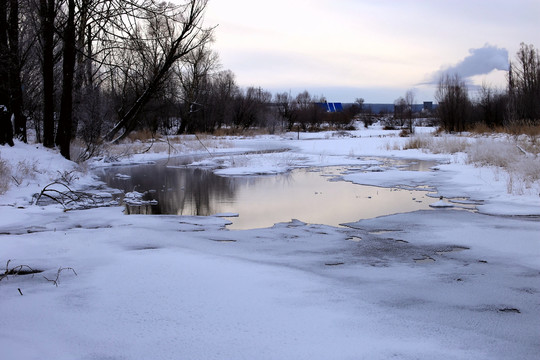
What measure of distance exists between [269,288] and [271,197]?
613 cm

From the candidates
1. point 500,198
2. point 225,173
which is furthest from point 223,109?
point 500,198

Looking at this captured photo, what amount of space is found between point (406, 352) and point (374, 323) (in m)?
0.43

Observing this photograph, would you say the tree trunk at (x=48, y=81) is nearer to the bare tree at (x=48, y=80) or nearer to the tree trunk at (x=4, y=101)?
the bare tree at (x=48, y=80)

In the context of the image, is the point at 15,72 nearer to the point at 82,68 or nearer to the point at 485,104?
the point at 82,68

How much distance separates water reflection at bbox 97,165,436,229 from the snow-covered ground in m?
0.94

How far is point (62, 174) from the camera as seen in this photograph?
10938 mm

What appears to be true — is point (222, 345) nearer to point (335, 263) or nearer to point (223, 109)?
point (335, 263)

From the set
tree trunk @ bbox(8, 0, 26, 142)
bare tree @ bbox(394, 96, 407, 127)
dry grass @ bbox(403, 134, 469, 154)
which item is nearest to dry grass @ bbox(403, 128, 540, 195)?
dry grass @ bbox(403, 134, 469, 154)

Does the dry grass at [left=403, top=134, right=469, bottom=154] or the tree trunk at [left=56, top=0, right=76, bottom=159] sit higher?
the tree trunk at [left=56, top=0, right=76, bottom=159]

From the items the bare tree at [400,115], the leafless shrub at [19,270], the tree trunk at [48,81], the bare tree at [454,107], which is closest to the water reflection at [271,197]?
the tree trunk at [48,81]

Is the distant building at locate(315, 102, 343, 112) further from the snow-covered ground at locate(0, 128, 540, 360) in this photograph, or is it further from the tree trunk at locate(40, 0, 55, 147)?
the snow-covered ground at locate(0, 128, 540, 360)

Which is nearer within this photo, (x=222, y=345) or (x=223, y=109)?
(x=222, y=345)

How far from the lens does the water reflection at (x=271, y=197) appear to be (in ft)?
25.6

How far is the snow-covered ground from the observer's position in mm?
2730
